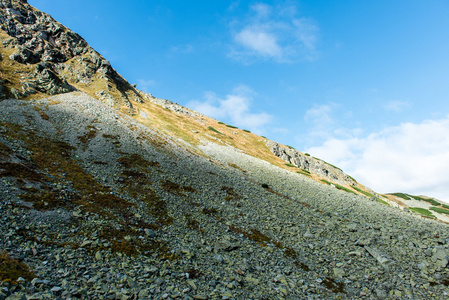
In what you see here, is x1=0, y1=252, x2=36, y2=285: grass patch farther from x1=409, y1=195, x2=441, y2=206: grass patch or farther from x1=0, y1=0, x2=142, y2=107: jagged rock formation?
x1=409, y1=195, x2=441, y2=206: grass patch

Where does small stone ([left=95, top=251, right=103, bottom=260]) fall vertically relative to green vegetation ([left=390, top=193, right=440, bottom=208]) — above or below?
below

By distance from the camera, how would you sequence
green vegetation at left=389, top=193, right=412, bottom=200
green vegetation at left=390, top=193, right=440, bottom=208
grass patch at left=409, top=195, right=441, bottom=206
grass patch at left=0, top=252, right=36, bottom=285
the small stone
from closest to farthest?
grass patch at left=0, top=252, right=36, bottom=285 → the small stone → grass patch at left=409, top=195, right=441, bottom=206 → green vegetation at left=390, top=193, right=440, bottom=208 → green vegetation at left=389, top=193, right=412, bottom=200

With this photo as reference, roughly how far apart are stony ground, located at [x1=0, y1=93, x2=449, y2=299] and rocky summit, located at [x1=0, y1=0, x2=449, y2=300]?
13 cm

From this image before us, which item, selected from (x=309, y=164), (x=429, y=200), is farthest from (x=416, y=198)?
(x=309, y=164)

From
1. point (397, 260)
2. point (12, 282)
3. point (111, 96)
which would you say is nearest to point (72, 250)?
point (12, 282)

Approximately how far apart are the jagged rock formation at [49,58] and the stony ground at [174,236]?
1341 inches

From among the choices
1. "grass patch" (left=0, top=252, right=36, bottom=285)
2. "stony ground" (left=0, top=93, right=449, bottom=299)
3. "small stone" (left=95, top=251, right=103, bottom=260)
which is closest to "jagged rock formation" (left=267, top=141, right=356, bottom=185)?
"stony ground" (left=0, top=93, right=449, bottom=299)

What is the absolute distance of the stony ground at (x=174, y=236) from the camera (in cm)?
1487

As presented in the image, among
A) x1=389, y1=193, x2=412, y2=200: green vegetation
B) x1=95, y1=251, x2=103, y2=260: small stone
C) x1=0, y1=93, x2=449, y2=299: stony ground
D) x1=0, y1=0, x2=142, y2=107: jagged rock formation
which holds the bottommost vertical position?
x1=95, y1=251, x2=103, y2=260: small stone

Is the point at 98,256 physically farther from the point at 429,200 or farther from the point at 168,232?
the point at 429,200

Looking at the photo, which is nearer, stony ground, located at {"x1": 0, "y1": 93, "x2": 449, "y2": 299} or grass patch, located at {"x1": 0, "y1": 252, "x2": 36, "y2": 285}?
grass patch, located at {"x1": 0, "y1": 252, "x2": 36, "y2": 285}

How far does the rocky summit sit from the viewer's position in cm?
1491

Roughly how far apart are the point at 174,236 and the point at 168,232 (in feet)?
2.99

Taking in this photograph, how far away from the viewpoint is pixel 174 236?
878 inches
